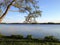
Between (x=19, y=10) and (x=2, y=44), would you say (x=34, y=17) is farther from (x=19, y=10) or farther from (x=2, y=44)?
(x=2, y=44)

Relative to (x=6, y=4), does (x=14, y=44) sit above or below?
below

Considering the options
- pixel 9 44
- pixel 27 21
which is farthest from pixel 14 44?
pixel 27 21

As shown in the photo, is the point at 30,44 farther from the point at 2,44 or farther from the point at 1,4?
the point at 1,4

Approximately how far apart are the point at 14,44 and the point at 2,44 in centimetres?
67

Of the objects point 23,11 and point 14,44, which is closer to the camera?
point 14,44

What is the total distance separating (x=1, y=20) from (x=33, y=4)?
325cm

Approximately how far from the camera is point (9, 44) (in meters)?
11.0

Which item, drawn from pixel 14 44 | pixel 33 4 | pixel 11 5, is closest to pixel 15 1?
pixel 11 5

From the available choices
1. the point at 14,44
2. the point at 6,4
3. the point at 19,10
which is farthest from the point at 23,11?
the point at 14,44

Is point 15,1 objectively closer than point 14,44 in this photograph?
No

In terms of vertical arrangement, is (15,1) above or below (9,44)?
above

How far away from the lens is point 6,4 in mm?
17328

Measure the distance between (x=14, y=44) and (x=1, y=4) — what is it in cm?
700

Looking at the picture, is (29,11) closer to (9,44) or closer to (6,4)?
(6,4)
